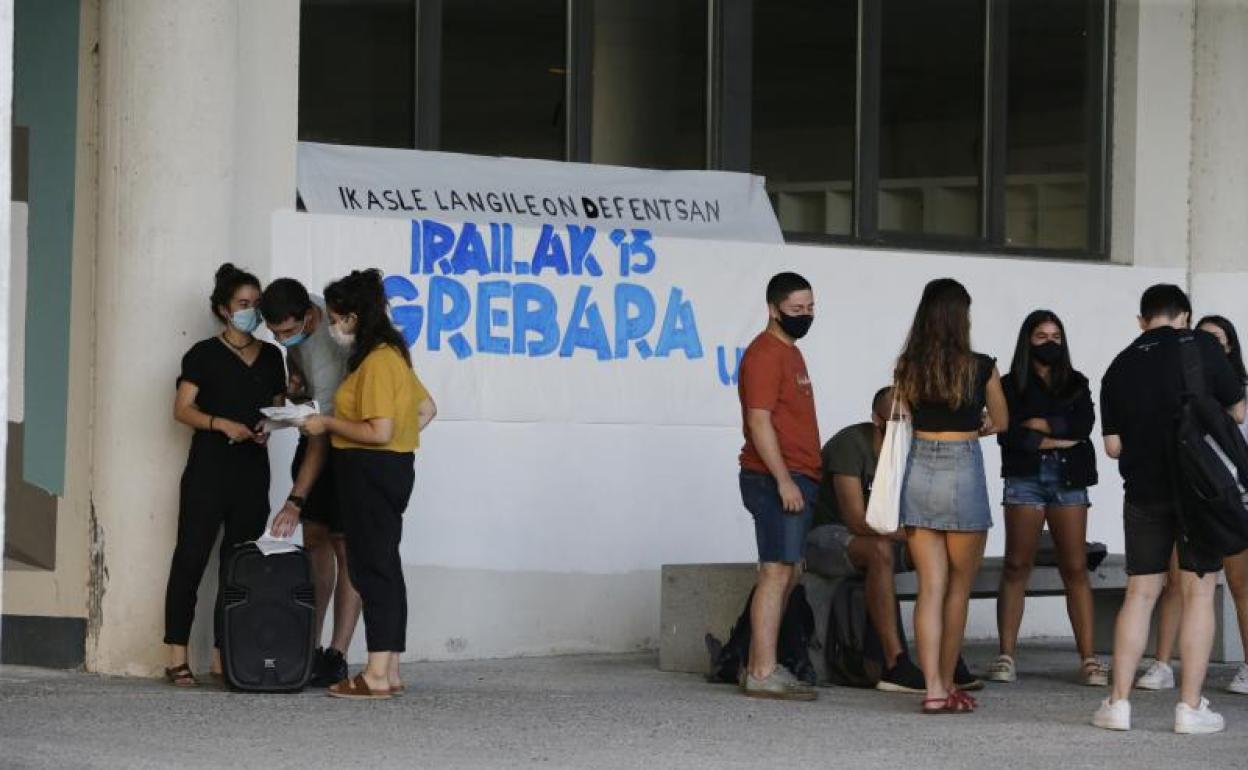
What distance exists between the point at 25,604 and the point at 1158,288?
17.3 ft

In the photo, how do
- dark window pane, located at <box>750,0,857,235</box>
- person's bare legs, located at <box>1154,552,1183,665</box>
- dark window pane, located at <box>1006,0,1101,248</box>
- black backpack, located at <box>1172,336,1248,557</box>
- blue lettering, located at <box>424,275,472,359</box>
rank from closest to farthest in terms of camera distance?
black backpack, located at <box>1172,336,1248,557</box> → person's bare legs, located at <box>1154,552,1183,665</box> → blue lettering, located at <box>424,275,472,359</box> → dark window pane, located at <box>750,0,857,235</box> → dark window pane, located at <box>1006,0,1101,248</box>

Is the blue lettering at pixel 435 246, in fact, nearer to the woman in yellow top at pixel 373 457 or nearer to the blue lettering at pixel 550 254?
the blue lettering at pixel 550 254

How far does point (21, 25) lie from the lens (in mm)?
10281

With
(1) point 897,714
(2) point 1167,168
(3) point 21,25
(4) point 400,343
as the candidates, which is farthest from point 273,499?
(2) point 1167,168

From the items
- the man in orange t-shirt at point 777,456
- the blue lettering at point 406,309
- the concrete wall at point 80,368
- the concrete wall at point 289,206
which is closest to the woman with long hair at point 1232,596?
the man in orange t-shirt at point 777,456

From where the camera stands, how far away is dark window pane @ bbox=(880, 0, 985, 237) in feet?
41.7

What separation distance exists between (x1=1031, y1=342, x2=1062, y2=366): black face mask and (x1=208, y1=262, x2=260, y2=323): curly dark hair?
11.5 feet

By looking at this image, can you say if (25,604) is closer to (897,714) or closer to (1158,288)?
(897,714)

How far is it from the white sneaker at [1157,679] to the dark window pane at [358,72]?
4424 mm

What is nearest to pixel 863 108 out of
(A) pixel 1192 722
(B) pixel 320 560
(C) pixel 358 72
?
(C) pixel 358 72

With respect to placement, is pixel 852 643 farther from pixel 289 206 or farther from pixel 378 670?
pixel 289 206

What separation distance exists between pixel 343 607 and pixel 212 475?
0.81 metres

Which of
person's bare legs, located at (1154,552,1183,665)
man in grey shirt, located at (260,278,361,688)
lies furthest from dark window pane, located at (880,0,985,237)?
man in grey shirt, located at (260,278,361,688)

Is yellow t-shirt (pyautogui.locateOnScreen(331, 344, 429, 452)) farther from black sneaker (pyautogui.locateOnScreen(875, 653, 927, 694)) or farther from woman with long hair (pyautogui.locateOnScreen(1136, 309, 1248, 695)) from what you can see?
woman with long hair (pyautogui.locateOnScreen(1136, 309, 1248, 695))
